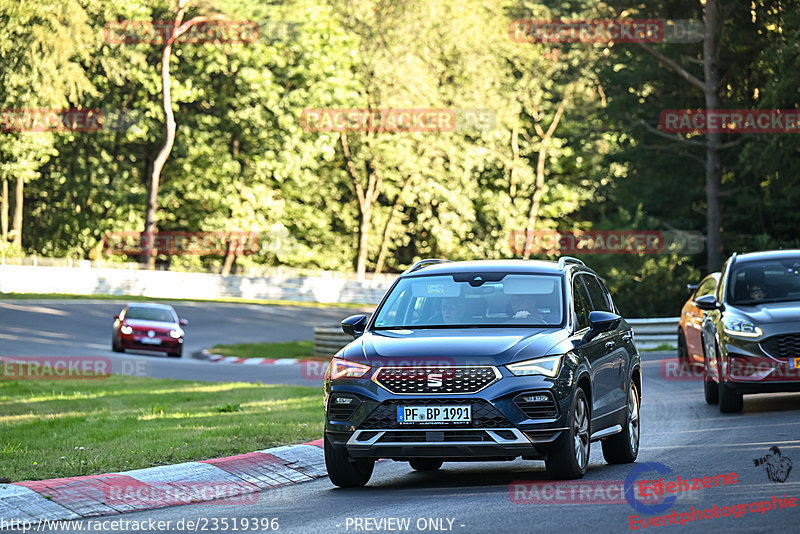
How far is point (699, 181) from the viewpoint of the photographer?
43969 millimetres

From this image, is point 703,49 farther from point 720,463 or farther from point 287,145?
point 720,463

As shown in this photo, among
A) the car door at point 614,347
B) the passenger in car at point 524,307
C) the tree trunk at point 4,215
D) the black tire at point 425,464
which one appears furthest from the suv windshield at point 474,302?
the tree trunk at point 4,215

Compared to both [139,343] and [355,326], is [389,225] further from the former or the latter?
[355,326]

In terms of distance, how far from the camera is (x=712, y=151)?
133 feet

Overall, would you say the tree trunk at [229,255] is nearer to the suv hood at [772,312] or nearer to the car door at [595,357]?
the suv hood at [772,312]

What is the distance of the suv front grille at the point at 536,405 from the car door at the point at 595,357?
857 mm

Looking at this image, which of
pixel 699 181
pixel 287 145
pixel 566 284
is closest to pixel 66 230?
pixel 287 145

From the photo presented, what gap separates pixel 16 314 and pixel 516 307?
112ft

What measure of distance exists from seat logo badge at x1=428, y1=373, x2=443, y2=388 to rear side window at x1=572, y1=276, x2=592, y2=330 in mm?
1734

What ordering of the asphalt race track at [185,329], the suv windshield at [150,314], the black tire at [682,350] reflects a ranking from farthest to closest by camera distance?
the suv windshield at [150,314] → the asphalt race track at [185,329] → the black tire at [682,350]

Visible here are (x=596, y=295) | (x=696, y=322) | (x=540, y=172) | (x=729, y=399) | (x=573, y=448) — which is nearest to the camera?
(x=573, y=448)

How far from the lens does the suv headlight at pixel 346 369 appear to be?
9.99 metres

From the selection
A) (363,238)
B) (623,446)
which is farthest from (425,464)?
(363,238)

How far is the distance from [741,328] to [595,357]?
18.2 ft
